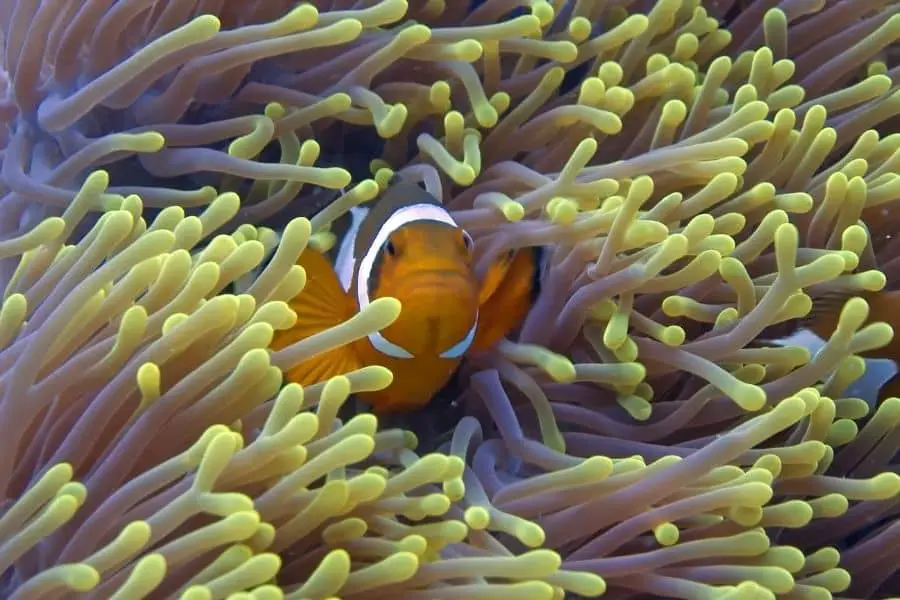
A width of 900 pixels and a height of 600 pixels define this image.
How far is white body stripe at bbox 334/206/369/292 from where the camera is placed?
906mm

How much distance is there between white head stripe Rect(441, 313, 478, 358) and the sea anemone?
0.05 m

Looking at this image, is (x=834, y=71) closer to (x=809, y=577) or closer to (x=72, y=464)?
(x=809, y=577)

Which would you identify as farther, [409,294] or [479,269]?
[479,269]

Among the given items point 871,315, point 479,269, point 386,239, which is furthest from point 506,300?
point 871,315

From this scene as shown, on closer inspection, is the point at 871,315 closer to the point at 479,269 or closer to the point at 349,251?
the point at 479,269

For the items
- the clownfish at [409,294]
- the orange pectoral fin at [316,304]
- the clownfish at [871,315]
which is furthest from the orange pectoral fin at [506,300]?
the clownfish at [871,315]

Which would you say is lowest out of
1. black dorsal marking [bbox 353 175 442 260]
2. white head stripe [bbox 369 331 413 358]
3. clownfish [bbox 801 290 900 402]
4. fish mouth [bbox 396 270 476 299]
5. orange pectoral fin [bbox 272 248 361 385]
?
clownfish [bbox 801 290 900 402]

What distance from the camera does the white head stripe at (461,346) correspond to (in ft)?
2.81

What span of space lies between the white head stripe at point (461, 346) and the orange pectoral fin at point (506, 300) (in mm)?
38

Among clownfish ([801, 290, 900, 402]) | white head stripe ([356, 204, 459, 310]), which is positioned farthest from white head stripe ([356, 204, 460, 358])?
clownfish ([801, 290, 900, 402])

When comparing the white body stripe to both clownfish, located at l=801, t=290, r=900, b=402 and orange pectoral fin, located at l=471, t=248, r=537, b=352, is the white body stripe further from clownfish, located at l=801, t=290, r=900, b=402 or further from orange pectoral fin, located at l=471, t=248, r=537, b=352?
clownfish, located at l=801, t=290, r=900, b=402

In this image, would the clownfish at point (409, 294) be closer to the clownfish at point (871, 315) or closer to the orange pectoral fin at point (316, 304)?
the orange pectoral fin at point (316, 304)

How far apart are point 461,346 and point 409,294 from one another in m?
0.08

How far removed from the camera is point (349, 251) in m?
0.92
